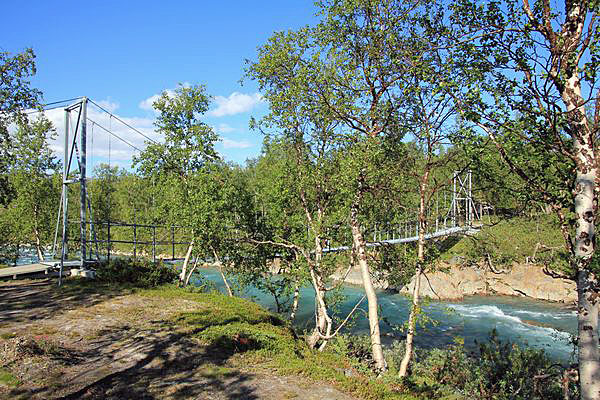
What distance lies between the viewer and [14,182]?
23250mm

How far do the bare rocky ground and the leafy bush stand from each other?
10.5 ft

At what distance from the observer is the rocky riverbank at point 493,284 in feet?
84.3

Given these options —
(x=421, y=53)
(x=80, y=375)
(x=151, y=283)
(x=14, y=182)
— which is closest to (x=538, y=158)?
(x=421, y=53)

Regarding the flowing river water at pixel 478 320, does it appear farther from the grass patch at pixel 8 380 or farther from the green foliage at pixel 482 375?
the grass patch at pixel 8 380

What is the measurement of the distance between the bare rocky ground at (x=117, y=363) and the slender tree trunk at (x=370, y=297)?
284 centimetres

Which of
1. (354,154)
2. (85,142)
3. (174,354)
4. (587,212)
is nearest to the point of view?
(587,212)

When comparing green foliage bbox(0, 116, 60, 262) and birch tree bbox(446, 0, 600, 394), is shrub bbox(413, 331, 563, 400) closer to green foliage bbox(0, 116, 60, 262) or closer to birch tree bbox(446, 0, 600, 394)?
birch tree bbox(446, 0, 600, 394)

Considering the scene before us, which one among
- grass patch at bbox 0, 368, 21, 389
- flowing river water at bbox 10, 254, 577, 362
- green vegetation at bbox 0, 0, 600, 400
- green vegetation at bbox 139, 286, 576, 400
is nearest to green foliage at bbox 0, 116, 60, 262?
green vegetation at bbox 0, 0, 600, 400

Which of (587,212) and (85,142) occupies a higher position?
(85,142)

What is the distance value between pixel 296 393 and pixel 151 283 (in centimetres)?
829

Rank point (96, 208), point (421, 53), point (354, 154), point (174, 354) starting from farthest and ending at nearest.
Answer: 1. point (96, 208)
2. point (354, 154)
3. point (421, 53)
4. point (174, 354)

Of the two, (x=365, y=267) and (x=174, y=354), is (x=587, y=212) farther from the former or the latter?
(x=174, y=354)

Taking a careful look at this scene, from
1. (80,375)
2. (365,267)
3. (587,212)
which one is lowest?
(80,375)

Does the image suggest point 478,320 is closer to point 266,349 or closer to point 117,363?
point 266,349
